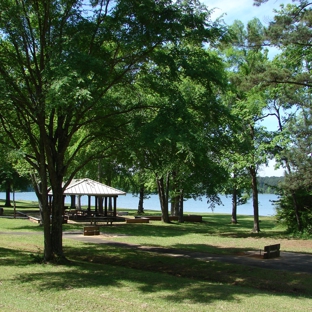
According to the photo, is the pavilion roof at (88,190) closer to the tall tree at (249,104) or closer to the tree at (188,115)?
the tall tree at (249,104)

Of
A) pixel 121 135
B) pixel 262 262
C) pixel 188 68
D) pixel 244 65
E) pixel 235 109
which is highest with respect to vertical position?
pixel 244 65

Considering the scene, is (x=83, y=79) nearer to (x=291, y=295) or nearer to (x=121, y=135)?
(x=121, y=135)

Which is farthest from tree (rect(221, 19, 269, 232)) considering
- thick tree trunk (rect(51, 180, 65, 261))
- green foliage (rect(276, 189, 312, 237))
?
thick tree trunk (rect(51, 180, 65, 261))

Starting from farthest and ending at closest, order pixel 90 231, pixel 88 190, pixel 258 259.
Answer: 1. pixel 88 190
2. pixel 90 231
3. pixel 258 259

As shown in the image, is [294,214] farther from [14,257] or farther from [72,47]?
[72,47]

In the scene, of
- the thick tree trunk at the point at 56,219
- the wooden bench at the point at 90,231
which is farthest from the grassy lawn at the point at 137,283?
the wooden bench at the point at 90,231

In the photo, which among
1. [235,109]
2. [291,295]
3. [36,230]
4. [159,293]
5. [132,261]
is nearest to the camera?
[159,293]

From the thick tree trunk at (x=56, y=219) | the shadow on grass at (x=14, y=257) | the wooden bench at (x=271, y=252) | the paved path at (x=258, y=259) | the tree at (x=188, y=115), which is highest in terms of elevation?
the tree at (x=188, y=115)

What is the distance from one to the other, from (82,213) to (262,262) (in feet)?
81.0

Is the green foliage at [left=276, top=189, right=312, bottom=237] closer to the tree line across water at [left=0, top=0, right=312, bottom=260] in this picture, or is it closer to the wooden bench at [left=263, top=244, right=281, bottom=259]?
the wooden bench at [left=263, top=244, right=281, bottom=259]

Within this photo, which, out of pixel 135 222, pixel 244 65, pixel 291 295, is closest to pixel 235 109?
pixel 244 65

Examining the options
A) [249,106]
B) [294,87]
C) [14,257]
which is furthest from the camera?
[249,106]

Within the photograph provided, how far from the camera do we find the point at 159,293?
32.5ft

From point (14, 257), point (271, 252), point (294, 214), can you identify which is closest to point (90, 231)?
point (14, 257)
